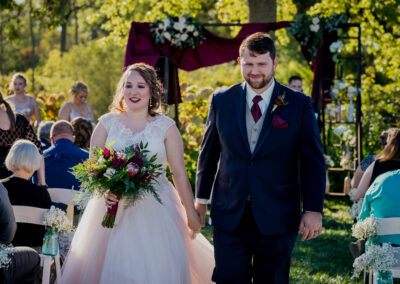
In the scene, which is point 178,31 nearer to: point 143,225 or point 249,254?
point 143,225

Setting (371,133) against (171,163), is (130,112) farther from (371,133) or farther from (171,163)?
(371,133)

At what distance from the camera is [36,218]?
4.57m

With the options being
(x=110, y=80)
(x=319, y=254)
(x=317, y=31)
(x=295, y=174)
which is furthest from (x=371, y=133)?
(x=110, y=80)

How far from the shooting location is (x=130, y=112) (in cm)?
477

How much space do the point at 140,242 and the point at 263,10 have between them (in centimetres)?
834

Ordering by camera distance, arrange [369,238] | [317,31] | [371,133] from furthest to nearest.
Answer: [371,133]
[317,31]
[369,238]

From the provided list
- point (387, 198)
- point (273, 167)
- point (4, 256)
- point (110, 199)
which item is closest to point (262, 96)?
point (273, 167)

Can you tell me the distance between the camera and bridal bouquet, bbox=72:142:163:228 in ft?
13.2

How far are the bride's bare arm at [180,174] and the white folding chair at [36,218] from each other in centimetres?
105

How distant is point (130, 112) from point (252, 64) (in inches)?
54.0

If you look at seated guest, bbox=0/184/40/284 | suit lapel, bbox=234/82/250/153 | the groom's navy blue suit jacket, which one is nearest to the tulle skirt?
seated guest, bbox=0/184/40/284

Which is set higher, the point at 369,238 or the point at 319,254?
the point at 369,238

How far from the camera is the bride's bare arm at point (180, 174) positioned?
4574mm

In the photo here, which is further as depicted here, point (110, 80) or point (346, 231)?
point (110, 80)
